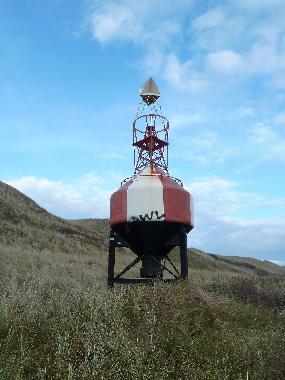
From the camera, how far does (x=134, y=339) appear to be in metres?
6.86

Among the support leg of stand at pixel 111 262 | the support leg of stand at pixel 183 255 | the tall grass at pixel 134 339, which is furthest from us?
the support leg of stand at pixel 111 262

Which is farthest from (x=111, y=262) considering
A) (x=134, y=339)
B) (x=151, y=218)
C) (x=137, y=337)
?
(x=134, y=339)

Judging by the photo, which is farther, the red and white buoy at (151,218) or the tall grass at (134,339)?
the red and white buoy at (151,218)

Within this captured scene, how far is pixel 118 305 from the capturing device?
27.8 feet

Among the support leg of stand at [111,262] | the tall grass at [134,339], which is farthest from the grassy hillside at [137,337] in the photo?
the support leg of stand at [111,262]

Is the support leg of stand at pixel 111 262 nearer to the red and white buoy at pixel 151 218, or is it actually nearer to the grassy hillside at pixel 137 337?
the red and white buoy at pixel 151 218

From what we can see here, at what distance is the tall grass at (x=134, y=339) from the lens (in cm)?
571

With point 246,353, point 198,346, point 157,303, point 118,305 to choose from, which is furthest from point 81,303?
point 246,353

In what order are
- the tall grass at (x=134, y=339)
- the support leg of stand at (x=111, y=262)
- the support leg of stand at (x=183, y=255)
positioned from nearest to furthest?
the tall grass at (x=134, y=339), the support leg of stand at (x=183, y=255), the support leg of stand at (x=111, y=262)

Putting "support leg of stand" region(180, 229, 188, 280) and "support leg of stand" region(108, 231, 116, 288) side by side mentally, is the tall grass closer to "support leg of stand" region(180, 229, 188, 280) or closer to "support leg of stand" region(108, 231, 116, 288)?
"support leg of stand" region(180, 229, 188, 280)

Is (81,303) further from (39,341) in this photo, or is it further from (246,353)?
(246,353)

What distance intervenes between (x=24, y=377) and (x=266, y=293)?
12.3 metres

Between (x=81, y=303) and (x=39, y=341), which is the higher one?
(x=81, y=303)

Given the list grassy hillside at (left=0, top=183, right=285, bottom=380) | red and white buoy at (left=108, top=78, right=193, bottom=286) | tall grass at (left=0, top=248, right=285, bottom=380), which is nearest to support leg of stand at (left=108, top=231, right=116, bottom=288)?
red and white buoy at (left=108, top=78, right=193, bottom=286)
